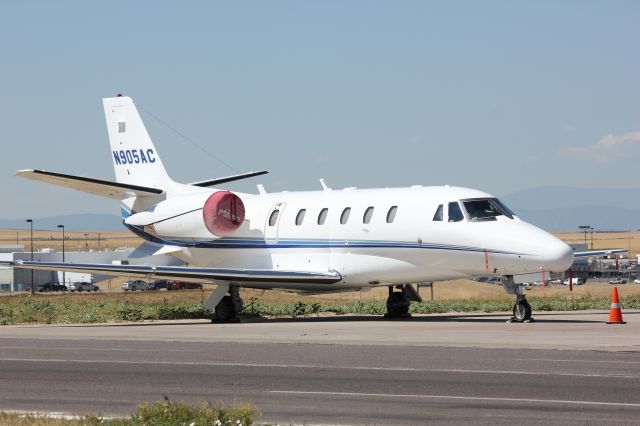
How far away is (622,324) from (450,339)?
5.73 meters

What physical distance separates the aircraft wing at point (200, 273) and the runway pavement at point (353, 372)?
448 cm

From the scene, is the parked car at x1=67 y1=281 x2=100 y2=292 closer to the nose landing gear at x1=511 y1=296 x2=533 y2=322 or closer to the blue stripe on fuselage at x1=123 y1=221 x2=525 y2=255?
the blue stripe on fuselage at x1=123 y1=221 x2=525 y2=255

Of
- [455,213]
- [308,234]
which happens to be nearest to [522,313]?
[455,213]

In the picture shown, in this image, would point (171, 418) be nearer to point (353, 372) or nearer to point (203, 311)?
point (353, 372)

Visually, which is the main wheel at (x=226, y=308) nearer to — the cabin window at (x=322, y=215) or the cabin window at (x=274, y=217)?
the cabin window at (x=274, y=217)

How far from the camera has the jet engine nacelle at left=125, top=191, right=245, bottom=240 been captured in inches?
1332

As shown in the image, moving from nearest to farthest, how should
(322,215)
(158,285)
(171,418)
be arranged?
(171,418), (322,215), (158,285)

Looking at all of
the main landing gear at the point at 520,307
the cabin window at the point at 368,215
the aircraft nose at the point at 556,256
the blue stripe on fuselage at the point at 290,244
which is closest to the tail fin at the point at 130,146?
the blue stripe on fuselage at the point at 290,244

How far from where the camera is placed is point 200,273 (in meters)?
31.1

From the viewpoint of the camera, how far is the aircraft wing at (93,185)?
30844 millimetres

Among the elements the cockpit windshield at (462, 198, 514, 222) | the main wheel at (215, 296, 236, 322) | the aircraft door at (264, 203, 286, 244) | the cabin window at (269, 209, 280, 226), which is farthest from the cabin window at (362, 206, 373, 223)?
the main wheel at (215, 296, 236, 322)

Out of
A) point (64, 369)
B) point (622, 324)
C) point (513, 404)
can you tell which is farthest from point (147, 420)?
point (622, 324)

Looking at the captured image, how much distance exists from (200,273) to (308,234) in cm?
324

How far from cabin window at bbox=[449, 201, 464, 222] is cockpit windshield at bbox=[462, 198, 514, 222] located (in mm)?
178
